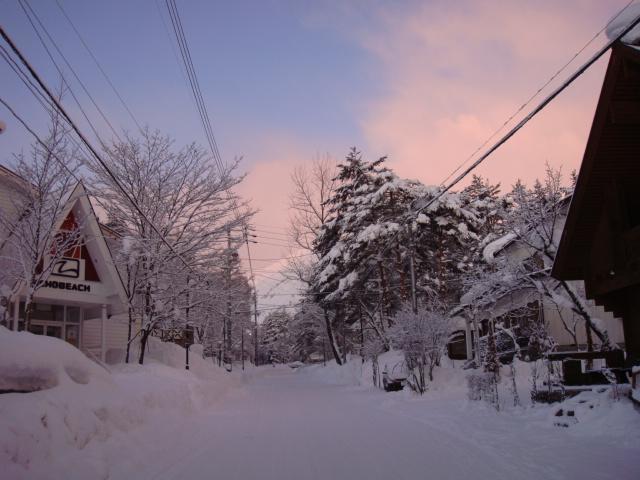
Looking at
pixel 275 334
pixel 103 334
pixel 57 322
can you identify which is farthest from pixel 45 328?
pixel 275 334

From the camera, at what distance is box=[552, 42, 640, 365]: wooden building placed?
855cm

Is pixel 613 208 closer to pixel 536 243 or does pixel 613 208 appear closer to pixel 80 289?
pixel 536 243

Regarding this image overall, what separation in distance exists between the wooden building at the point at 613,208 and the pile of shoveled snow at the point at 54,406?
30.2 feet

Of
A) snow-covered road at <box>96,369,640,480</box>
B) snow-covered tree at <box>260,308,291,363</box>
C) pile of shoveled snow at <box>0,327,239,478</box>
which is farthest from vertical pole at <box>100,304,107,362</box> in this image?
snow-covered tree at <box>260,308,291,363</box>

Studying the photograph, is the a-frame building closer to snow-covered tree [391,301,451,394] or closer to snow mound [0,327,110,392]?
snow mound [0,327,110,392]

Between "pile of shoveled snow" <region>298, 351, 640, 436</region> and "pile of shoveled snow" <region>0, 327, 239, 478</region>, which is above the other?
"pile of shoveled snow" <region>0, 327, 239, 478</region>

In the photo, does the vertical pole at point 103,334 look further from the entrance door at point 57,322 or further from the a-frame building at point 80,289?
the entrance door at point 57,322

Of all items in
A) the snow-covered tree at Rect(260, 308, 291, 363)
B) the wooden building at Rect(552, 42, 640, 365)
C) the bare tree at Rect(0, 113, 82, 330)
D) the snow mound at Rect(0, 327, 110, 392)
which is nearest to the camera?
the snow mound at Rect(0, 327, 110, 392)

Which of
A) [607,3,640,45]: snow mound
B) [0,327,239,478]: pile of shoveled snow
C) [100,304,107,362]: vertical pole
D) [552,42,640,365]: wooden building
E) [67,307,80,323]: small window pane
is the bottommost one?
[0,327,239,478]: pile of shoveled snow

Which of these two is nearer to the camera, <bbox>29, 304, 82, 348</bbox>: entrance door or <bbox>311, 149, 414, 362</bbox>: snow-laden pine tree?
<bbox>29, 304, 82, 348</bbox>: entrance door

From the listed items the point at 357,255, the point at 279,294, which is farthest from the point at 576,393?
the point at 279,294

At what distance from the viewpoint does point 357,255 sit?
114 ft

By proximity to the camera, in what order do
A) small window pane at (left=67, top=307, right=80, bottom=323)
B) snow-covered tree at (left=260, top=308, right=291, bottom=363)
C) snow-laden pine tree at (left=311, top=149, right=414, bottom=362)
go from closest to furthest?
small window pane at (left=67, top=307, right=80, bottom=323) → snow-laden pine tree at (left=311, top=149, right=414, bottom=362) → snow-covered tree at (left=260, top=308, right=291, bottom=363)

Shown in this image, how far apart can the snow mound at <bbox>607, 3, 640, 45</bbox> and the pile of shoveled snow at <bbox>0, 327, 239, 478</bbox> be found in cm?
976
